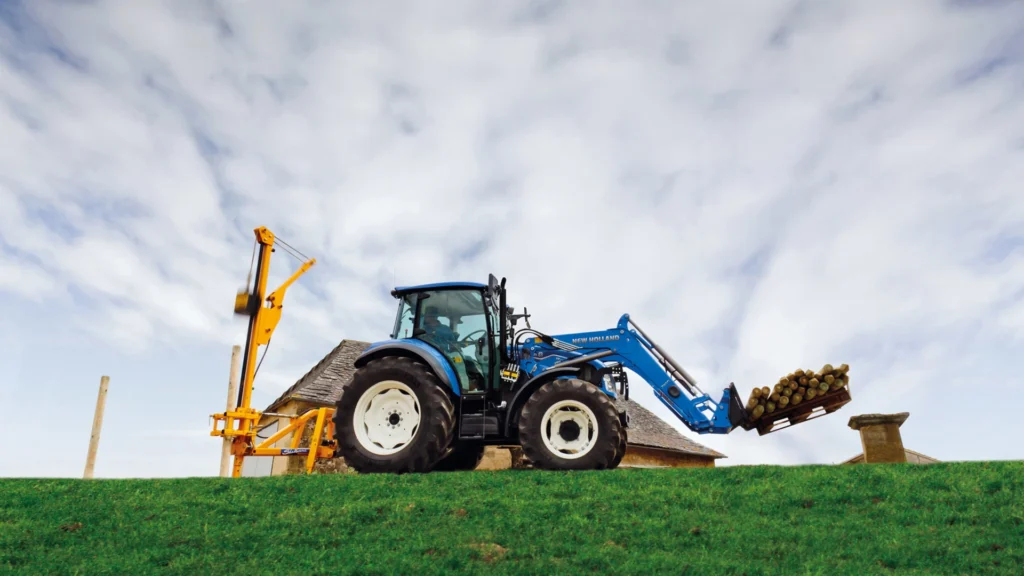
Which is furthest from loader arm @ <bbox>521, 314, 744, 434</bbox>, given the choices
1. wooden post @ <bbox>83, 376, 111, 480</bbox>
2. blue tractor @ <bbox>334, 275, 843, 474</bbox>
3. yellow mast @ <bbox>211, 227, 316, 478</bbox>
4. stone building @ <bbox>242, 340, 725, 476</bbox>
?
wooden post @ <bbox>83, 376, 111, 480</bbox>

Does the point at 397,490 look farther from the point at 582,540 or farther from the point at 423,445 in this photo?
the point at 582,540

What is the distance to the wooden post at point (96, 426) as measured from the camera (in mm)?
16062

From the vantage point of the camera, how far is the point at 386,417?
10320 mm

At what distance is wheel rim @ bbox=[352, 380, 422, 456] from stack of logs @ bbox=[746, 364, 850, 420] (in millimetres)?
4870

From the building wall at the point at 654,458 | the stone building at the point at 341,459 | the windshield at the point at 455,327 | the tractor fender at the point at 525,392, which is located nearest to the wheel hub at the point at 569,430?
the tractor fender at the point at 525,392

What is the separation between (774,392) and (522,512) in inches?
181

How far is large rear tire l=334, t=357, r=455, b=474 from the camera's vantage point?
9.65 metres

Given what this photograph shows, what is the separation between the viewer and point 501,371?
10312 millimetres

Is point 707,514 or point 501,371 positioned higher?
point 501,371

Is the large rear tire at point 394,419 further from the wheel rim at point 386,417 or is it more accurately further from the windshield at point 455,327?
the windshield at point 455,327

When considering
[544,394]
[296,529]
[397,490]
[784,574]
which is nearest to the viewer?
[784,574]

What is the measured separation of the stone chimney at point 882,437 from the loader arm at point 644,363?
280 cm

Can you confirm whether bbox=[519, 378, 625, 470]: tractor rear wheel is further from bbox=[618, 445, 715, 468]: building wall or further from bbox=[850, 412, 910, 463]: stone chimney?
bbox=[618, 445, 715, 468]: building wall

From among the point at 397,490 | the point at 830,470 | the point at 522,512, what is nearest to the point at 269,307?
the point at 397,490
